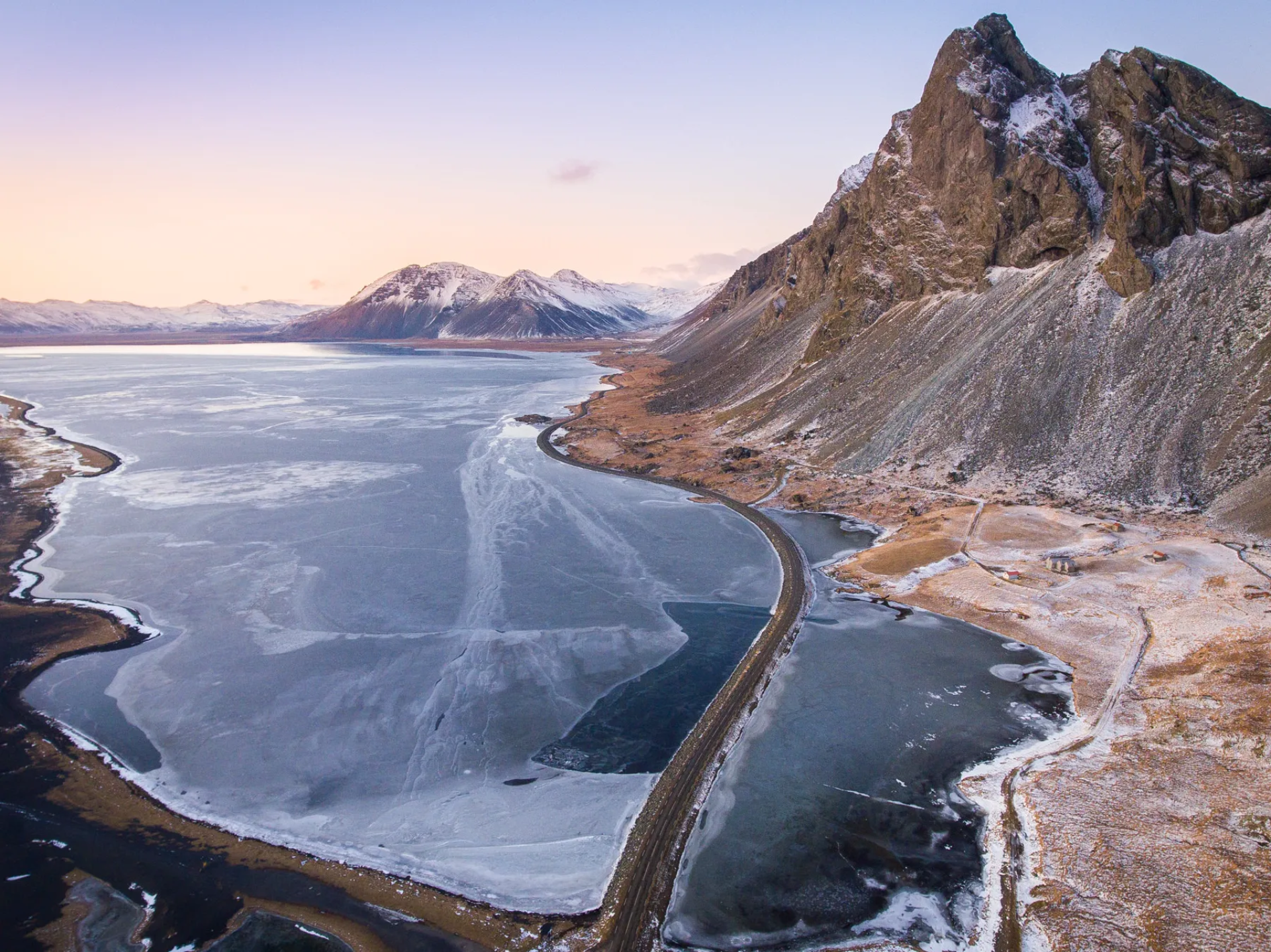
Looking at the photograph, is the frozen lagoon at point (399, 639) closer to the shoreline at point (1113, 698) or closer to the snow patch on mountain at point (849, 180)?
the shoreline at point (1113, 698)

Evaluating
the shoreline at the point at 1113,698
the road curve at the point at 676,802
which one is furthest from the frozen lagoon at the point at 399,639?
the shoreline at the point at 1113,698

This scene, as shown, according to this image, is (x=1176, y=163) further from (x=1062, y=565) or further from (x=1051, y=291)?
(x=1062, y=565)

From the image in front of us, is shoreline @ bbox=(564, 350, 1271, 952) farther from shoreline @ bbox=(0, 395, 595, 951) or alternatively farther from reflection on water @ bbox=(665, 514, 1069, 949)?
shoreline @ bbox=(0, 395, 595, 951)

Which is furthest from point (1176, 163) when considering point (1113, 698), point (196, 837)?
point (196, 837)

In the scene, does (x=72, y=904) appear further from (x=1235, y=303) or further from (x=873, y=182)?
(x=873, y=182)

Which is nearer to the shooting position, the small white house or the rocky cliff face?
the small white house

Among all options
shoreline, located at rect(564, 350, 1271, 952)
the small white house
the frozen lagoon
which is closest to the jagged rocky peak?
shoreline, located at rect(564, 350, 1271, 952)
